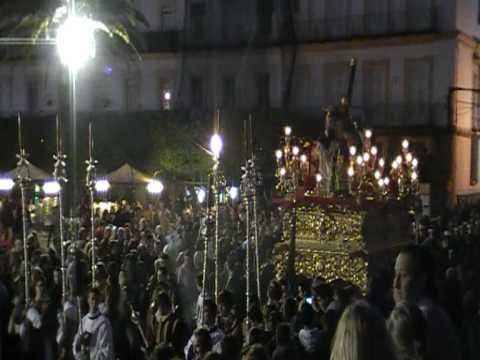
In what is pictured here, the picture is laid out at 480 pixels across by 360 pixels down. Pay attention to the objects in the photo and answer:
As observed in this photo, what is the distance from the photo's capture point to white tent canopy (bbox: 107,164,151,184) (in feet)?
81.3

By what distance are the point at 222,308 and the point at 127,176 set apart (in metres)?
16.2

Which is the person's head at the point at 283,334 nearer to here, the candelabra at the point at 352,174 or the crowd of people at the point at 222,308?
the crowd of people at the point at 222,308

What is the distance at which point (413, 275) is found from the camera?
4715 millimetres

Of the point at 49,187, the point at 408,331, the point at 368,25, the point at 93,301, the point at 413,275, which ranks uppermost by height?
the point at 368,25

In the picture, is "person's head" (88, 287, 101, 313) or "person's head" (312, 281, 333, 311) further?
"person's head" (312, 281, 333, 311)

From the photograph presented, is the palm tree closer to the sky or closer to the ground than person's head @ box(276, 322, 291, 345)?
closer to the sky

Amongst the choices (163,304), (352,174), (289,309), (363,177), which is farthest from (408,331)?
(363,177)

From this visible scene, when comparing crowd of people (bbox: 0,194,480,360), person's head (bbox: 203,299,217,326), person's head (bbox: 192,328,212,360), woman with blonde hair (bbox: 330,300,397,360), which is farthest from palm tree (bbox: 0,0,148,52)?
woman with blonde hair (bbox: 330,300,397,360)

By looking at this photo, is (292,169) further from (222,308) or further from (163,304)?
(163,304)

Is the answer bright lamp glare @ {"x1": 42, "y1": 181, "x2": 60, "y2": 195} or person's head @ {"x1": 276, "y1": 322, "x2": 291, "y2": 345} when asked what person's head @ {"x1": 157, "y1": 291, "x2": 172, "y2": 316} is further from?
bright lamp glare @ {"x1": 42, "y1": 181, "x2": 60, "y2": 195}

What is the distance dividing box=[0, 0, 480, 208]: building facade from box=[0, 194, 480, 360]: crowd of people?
53.2 feet

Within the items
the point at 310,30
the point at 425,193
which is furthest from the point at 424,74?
the point at 425,193

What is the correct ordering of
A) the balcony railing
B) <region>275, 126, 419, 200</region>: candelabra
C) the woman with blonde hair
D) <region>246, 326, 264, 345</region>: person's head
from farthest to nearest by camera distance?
1. the balcony railing
2. <region>275, 126, 419, 200</region>: candelabra
3. <region>246, 326, 264, 345</region>: person's head
4. the woman with blonde hair

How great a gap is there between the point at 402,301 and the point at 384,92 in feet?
94.2
